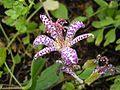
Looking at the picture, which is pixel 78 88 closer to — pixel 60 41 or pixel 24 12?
pixel 60 41

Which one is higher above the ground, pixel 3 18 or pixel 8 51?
pixel 3 18

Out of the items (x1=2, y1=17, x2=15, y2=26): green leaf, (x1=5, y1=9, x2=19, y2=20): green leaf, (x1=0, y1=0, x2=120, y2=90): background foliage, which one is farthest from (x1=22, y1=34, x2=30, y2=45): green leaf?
(x1=5, y1=9, x2=19, y2=20): green leaf

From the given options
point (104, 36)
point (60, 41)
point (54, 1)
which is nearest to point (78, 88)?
point (60, 41)

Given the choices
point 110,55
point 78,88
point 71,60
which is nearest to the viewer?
point 71,60

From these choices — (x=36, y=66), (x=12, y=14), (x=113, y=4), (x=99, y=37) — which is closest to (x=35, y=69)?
(x=36, y=66)

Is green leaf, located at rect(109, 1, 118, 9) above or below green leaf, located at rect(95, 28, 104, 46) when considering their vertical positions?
above

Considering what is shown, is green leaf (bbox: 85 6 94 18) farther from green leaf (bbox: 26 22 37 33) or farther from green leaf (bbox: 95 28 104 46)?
green leaf (bbox: 26 22 37 33)

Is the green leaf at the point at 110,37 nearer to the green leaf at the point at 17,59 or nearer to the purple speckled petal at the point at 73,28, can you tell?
the purple speckled petal at the point at 73,28
